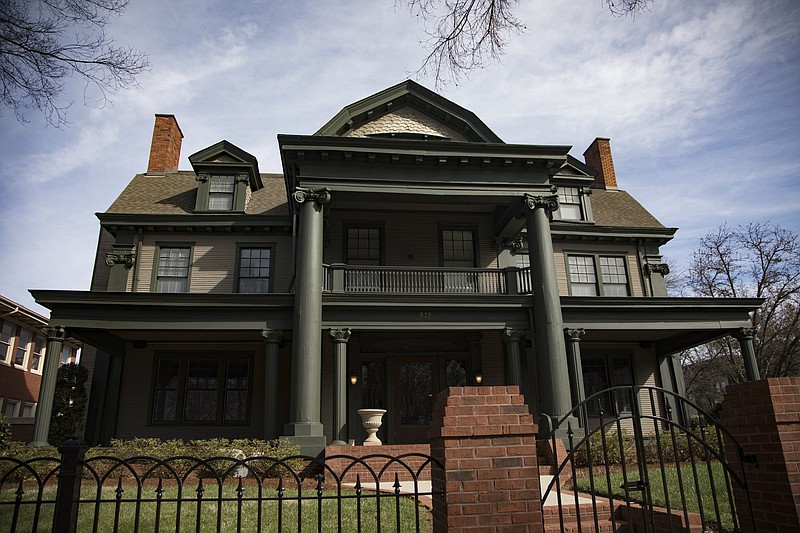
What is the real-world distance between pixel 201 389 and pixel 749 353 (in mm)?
16614

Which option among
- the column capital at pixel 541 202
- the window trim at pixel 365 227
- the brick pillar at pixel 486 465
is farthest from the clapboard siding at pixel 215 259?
the brick pillar at pixel 486 465

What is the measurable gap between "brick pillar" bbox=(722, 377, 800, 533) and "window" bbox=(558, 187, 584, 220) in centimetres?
1559

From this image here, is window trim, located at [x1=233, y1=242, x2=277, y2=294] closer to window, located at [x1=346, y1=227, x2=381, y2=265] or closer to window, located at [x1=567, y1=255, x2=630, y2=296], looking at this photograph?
window, located at [x1=346, y1=227, x2=381, y2=265]

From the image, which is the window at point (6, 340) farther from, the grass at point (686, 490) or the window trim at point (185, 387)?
the grass at point (686, 490)

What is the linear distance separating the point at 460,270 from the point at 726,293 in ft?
66.7

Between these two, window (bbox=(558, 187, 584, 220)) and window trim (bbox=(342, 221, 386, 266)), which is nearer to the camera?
window trim (bbox=(342, 221, 386, 266))

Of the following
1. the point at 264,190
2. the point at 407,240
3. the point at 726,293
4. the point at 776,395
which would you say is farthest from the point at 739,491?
the point at 726,293

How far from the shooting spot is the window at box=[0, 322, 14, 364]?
959 inches

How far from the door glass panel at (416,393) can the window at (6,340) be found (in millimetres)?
18763

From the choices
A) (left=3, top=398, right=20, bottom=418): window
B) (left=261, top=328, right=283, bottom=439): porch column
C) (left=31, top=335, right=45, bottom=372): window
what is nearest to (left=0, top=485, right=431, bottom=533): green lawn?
(left=261, top=328, right=283, bottom=439): porch column

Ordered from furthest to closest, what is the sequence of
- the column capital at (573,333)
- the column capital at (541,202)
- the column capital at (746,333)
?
the column capital at (746,333), the column capital at (573,333), the column capital at (541,202)

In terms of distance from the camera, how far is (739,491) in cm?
538

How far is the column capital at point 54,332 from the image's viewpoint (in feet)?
46.6

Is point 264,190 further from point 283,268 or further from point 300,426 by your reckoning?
point 300,426
